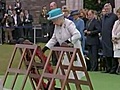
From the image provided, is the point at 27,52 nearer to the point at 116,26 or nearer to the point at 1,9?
the point at 116,26

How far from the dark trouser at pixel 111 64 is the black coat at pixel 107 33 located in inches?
7.1

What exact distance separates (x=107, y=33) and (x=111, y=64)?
0.99 metres

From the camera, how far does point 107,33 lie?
596 inches

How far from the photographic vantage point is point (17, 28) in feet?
90.7

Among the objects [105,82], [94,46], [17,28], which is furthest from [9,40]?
[105,82]

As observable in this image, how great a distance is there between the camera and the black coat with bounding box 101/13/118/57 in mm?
15109

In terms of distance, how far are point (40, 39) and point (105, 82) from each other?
15.8 meters

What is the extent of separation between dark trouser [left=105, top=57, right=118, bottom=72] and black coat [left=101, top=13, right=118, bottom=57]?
180 mm

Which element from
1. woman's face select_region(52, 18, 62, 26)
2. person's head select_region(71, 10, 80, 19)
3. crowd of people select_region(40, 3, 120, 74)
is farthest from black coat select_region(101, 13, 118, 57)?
woman's face select_region(52, 18, 62, 26)

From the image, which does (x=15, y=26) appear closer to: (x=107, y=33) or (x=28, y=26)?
(x=28, y=26)

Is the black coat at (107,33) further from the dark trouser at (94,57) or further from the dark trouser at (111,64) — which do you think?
the dark trouser at (94,57)

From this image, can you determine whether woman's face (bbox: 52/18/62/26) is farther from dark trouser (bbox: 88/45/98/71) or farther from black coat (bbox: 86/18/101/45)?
dark trouser (bbox: 88/45/98/71)

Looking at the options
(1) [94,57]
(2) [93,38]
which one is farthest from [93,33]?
(1) [94,57]

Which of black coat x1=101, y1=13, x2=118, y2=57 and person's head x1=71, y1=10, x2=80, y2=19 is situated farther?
black coat x1=101, y1=13, x2=118, y2=57
